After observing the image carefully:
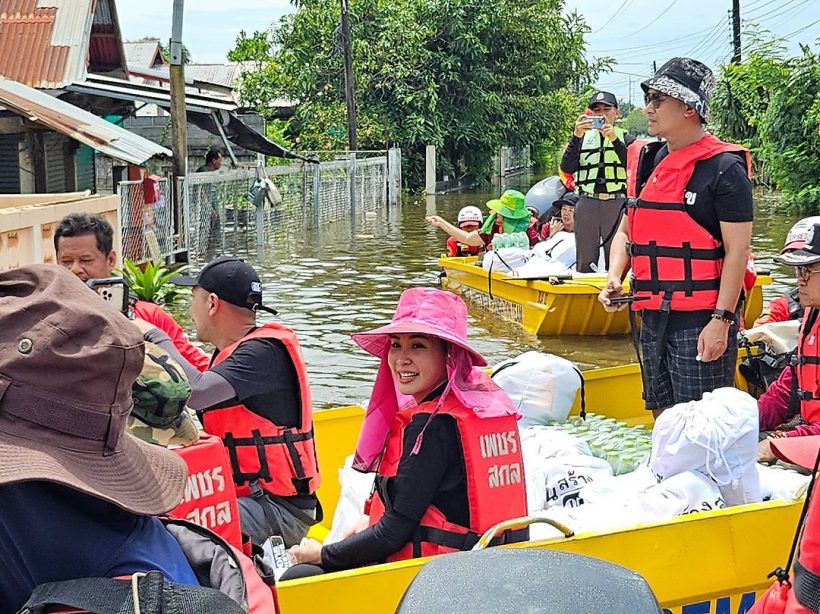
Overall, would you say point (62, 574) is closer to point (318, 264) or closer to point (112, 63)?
point (318, 264)

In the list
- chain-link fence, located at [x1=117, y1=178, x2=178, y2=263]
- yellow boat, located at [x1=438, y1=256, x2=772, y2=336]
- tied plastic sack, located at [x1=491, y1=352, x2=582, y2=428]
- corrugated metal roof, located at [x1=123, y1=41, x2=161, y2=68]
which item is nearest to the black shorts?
tied plastic sack, located at [x1=491, y1=352, x2=582, y2=428]

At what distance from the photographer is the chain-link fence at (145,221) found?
46.7ft

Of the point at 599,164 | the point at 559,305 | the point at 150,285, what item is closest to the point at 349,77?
the point at 150,285

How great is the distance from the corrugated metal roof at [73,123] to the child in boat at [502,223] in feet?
12.0

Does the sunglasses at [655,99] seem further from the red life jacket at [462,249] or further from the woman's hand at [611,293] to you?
the red life jacket at [462,249]

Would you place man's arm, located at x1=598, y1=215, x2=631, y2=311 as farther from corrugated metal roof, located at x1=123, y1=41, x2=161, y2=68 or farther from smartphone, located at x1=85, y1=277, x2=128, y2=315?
corrugated metal roof, located at x1=123, y1=41, x2=161, y2=68

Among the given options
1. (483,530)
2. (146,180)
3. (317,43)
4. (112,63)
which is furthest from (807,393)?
(317,43)

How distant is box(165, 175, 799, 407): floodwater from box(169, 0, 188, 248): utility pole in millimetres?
1606

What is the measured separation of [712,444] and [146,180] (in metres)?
12.2

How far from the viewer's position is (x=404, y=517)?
329 centimetres

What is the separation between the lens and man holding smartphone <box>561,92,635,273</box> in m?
10.1

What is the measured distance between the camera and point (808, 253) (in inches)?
184

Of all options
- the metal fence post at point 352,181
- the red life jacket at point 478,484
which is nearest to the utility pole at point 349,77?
the metal fence post at point 352,181

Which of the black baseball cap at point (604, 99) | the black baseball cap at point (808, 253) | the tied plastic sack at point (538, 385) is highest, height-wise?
the black baseball cap at point (604, 99)
